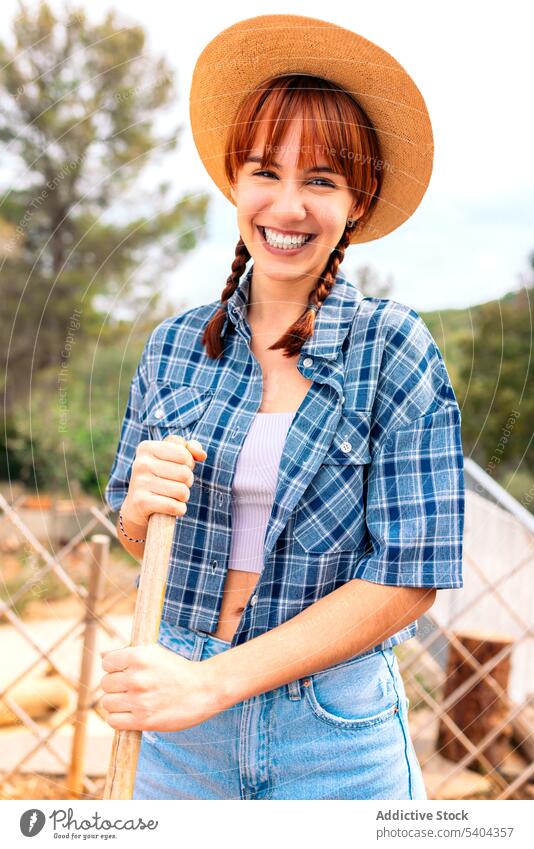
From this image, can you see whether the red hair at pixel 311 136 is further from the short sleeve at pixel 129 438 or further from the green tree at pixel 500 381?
the green tree at pixel 500 381

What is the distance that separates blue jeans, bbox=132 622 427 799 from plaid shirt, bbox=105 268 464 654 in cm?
5

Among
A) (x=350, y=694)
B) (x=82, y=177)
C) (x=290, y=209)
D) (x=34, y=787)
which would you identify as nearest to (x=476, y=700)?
(x=34, y=787)

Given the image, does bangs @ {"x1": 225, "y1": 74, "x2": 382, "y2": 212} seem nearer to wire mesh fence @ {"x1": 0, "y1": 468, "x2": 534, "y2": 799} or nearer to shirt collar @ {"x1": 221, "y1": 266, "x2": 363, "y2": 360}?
shirt collar @ {"x1": 221, "y1": 266, "x2": 363, "y2": 360}

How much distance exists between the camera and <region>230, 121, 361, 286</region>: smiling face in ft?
2.27

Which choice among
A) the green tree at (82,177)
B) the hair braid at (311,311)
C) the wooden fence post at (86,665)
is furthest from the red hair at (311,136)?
the wooden fence post at (86,665)

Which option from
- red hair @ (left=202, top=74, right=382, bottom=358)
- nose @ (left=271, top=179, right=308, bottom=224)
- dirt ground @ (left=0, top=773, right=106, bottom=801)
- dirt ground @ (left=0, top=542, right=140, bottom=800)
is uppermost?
red hair @ (left=202, top=74, right=382, bottom=358)

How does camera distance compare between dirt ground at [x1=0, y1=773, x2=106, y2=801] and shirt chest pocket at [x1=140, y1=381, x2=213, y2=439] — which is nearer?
shirt chest pocket at [x1=140, y1=381, x2=213, y2=439]

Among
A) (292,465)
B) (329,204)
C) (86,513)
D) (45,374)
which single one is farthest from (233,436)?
(45,374)

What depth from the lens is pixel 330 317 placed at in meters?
0.74

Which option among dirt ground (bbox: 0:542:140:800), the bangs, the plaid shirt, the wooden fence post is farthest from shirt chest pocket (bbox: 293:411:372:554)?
dirt ground (bbox: 0:542:140:800)

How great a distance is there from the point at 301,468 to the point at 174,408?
0.48 feet

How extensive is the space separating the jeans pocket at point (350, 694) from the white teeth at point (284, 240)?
372mm

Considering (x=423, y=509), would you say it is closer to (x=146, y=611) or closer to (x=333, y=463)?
(x=333, y=463)
